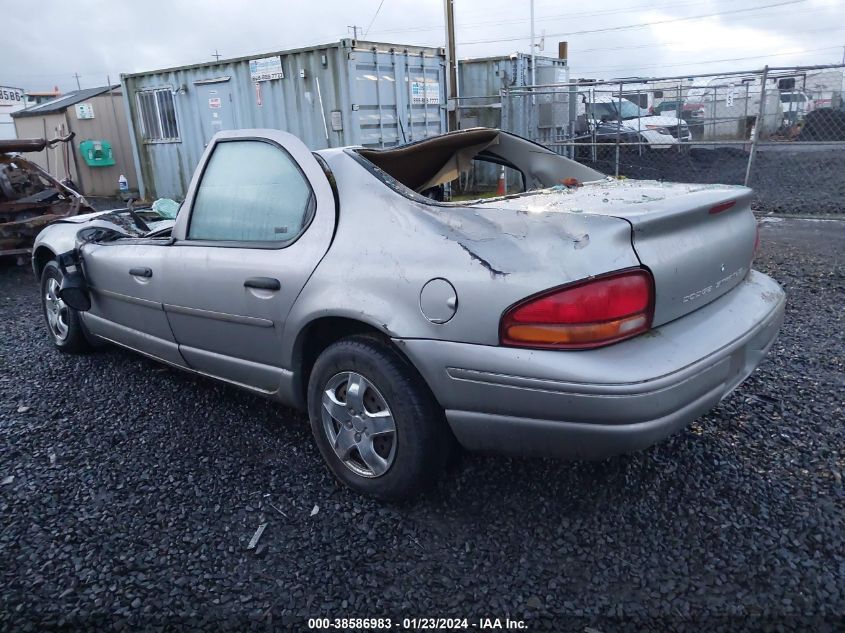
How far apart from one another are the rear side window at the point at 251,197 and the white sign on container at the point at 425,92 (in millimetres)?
9049

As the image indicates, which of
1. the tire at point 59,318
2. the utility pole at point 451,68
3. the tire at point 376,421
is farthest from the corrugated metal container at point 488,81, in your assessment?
the tire at point 376,421

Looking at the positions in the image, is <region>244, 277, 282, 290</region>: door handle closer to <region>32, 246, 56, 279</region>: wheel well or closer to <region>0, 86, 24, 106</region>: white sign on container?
<region>32, 246, 56, 279</region>: wheel well

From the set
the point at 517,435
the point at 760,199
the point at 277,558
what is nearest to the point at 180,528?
the point at 277,558

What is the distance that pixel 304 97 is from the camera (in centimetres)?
1154

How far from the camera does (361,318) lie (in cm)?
267

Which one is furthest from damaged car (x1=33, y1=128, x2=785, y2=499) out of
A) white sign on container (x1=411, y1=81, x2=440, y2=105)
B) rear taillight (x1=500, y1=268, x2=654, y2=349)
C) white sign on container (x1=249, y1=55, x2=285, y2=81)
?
white sign on container (x1=249, y1=55, x2=285, y2=81)

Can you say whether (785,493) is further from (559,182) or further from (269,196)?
(269,196)

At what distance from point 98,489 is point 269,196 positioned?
5.22 ft

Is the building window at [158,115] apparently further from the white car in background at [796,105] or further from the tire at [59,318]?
the white car in background at [796,105]

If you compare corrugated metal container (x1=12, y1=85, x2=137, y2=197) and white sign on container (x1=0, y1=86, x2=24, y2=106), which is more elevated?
white sign on container (x1=0, y1=86, x2=24, y2=106)

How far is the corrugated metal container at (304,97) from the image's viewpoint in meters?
11.1

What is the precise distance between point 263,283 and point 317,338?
1.17 feet

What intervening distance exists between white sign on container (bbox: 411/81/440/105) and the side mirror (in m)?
8.52

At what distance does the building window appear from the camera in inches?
536
